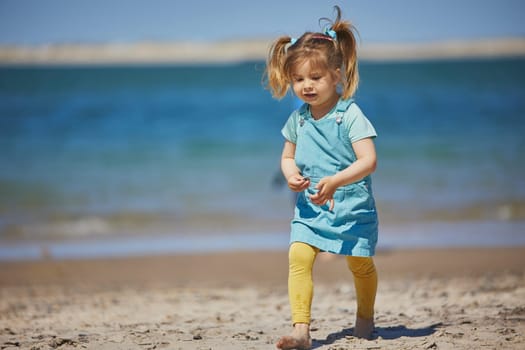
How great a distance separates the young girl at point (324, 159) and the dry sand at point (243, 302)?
1.51 ft

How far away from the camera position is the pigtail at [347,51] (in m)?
3.40

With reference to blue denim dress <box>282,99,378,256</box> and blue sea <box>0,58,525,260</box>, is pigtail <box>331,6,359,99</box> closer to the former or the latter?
blue denim dress <box>282,99,378,256</box>

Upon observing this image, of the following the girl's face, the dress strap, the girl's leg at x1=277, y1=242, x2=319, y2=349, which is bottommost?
the girl's leg at x1=277, y1=242, x2=319, y2=349

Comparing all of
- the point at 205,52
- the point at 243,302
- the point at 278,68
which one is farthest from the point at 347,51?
the point at 205,52

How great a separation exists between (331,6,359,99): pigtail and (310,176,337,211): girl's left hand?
453mm

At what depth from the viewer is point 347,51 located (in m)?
3.43

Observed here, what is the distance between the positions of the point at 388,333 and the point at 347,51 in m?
1.45

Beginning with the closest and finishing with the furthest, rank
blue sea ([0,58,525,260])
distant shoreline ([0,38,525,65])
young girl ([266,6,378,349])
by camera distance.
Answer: young girl ([266,6,378,349])
blue sea ([0,58,525,260])
distant shoreline ([0,38,525,65])

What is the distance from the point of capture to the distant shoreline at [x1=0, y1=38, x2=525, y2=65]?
274 ft

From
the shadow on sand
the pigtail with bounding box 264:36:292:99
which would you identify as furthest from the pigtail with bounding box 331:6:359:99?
the shadow on sand

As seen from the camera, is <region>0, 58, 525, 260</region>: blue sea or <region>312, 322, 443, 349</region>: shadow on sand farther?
<region>0, 58, 525, 260</region>: blue sea

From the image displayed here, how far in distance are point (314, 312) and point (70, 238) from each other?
4.19 meters

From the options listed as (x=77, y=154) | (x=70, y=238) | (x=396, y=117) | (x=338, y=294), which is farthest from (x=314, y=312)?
(x=396, y=117)

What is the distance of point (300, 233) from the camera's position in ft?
11.0
